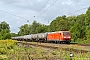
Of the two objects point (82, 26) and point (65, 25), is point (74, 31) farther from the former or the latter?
point (65, 25)

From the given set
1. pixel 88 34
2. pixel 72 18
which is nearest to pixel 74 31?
pixel 88 34

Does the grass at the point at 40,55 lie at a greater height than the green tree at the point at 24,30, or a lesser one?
lesser

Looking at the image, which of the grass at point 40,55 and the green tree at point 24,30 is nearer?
the grass at point 40,55

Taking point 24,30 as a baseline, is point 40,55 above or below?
below

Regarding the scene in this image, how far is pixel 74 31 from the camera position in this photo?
87562 millimetres

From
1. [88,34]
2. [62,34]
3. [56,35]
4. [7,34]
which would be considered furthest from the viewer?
[88,34]

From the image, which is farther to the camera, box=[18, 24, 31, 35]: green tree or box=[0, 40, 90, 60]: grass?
box=[18, 24, 31, 35]: green tree

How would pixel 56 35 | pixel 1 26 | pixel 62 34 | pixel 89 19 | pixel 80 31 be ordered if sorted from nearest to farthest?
pixel 62 34 → pixel 56 35 → pixel 89 19 → pixel 80 31 → pixel 1 26

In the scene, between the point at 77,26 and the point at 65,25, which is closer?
the point at 77,26

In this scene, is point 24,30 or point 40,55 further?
point 24,30

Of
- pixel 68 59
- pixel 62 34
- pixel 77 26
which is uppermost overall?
pixel 77 26

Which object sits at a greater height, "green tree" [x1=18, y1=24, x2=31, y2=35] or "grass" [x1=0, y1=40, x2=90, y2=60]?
"green tree" [x1=18, y1=24, x2=31, y2=35]

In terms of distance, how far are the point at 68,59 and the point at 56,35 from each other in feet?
107

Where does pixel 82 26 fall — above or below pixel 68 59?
above
